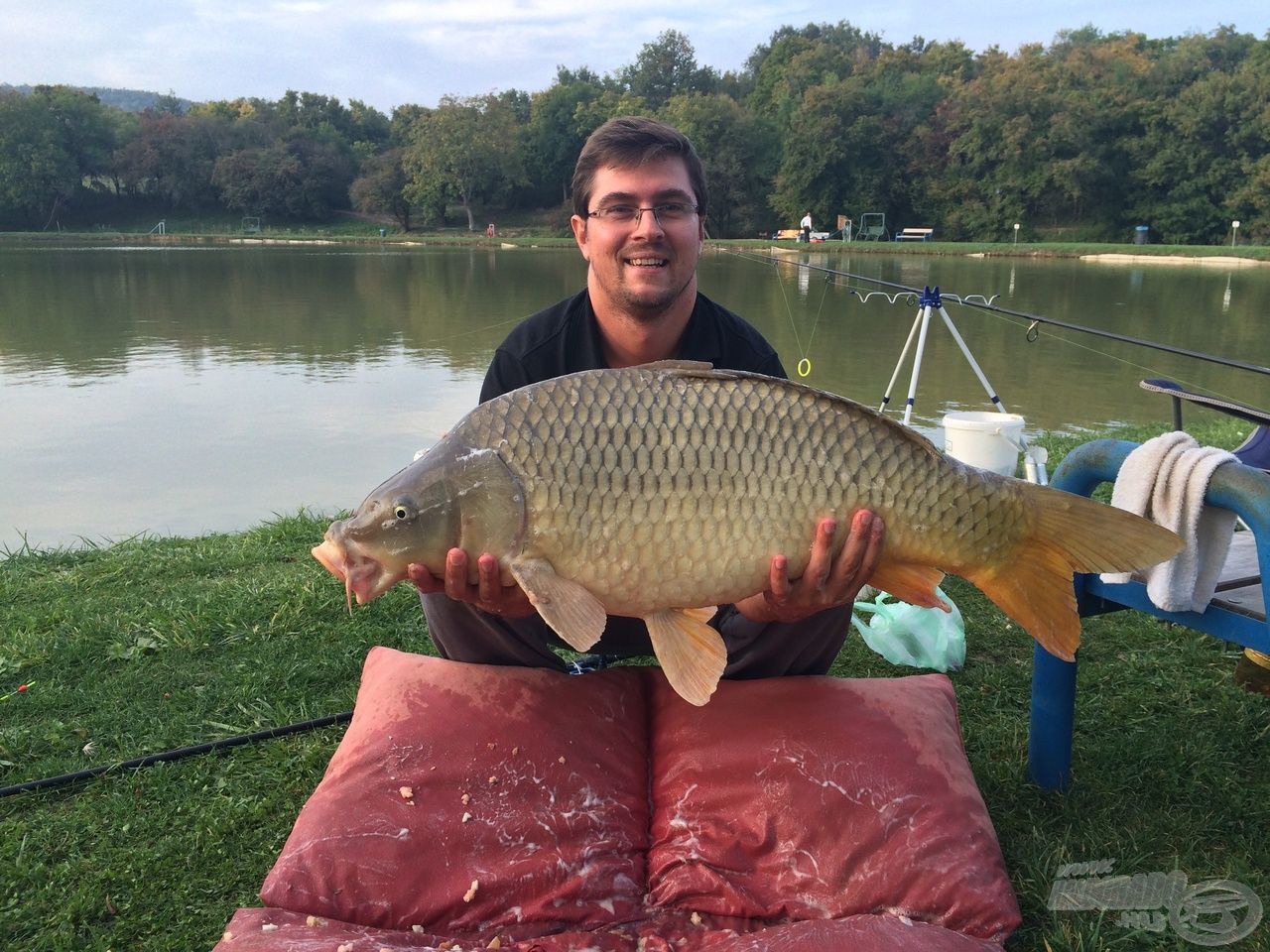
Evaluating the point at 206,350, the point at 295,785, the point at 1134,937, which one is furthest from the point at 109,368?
the point at 1134,937

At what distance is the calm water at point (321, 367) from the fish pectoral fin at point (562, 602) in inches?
115

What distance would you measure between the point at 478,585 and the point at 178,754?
81 cm

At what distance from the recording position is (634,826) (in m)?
1.51

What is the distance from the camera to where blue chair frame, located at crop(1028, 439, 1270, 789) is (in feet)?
4.38

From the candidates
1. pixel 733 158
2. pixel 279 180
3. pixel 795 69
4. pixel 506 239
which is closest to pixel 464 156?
pixel 506 239

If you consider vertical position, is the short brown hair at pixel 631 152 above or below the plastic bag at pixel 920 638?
above

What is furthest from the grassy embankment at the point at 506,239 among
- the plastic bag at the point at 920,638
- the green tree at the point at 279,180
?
the plastic bag at the point at 920,638

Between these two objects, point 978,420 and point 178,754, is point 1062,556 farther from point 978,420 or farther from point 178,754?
point 978,420

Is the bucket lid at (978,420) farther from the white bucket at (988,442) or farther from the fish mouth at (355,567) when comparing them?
the fish mouth at (355,567)

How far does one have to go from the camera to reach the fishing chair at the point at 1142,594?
1.34m

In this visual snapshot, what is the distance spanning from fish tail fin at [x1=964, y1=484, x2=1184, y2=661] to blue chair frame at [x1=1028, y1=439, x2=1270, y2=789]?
0.16 metres

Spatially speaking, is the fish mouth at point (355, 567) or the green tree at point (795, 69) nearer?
the fish mouth at point (355, 567)

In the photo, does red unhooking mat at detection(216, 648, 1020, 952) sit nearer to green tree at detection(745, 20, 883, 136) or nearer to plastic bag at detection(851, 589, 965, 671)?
plastic bag at detection(851, 589, 965, 671)
